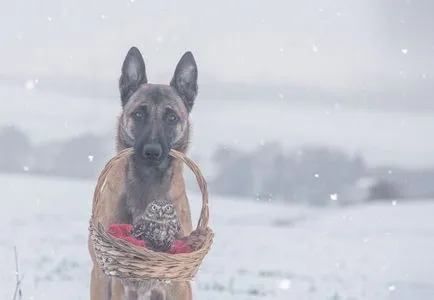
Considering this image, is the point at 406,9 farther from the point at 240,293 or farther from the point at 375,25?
the point at 240,293

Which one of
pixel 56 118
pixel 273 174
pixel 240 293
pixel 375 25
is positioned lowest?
pixel 240 293

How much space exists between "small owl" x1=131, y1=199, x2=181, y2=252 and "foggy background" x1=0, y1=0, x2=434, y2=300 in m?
0.51

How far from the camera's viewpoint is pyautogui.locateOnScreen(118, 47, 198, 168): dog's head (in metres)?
1.80

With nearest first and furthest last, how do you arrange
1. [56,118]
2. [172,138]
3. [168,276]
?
1. [168,276]
2. [172,138]
3. [56,118]

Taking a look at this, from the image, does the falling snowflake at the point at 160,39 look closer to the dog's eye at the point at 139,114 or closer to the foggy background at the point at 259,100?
the foggy background at the point at 259,100

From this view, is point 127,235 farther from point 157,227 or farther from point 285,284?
point 285,284

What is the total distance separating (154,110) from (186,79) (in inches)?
5.4

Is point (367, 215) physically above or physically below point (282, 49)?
below

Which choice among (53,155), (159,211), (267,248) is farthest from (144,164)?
(267,248)

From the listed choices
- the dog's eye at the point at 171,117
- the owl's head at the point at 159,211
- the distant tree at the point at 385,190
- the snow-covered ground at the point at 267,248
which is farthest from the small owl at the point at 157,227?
the distant tree at the point at 385,190

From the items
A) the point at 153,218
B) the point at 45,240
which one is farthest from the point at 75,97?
the point at 153,218

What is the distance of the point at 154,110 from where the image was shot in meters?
1.85

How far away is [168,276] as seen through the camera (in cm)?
164

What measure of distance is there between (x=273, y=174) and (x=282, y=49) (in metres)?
0.39
